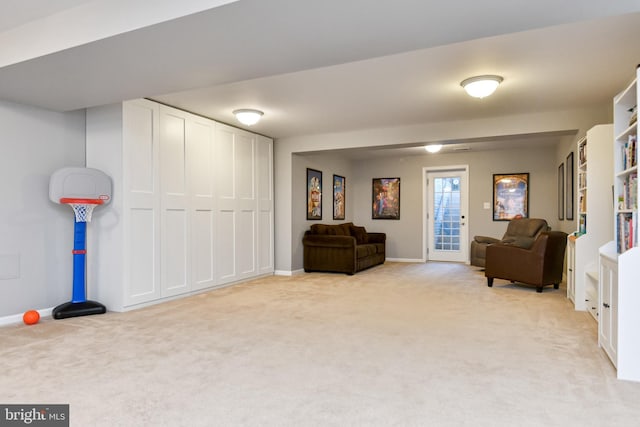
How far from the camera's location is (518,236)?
6.77 metres

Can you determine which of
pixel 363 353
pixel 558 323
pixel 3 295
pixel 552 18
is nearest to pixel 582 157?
pixel 558 323

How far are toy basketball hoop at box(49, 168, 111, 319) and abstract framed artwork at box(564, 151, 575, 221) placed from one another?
572 cm

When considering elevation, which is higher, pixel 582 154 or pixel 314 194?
pixel 582 154

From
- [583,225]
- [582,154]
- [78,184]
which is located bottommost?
[583,225]

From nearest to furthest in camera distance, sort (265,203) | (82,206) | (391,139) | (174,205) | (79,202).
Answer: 1. (79,202)
2. (82,206)
3. (174,205)
4. (391,139)
5. (265,203)

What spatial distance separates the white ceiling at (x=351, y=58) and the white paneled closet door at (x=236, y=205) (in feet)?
2.56

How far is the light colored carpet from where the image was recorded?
2041mm

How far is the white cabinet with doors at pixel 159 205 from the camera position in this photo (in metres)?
4.25

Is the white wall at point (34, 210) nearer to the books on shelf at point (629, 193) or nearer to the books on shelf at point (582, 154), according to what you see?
the books on shelf at point (629, 193)

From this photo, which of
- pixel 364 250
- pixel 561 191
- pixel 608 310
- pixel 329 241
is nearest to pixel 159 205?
pixel 329 241

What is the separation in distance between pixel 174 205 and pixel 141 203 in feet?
1.53

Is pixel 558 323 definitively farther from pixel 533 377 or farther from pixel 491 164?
pixel 491 164

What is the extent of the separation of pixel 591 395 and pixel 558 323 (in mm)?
1624

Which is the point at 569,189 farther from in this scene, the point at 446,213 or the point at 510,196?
the point at 446,213
